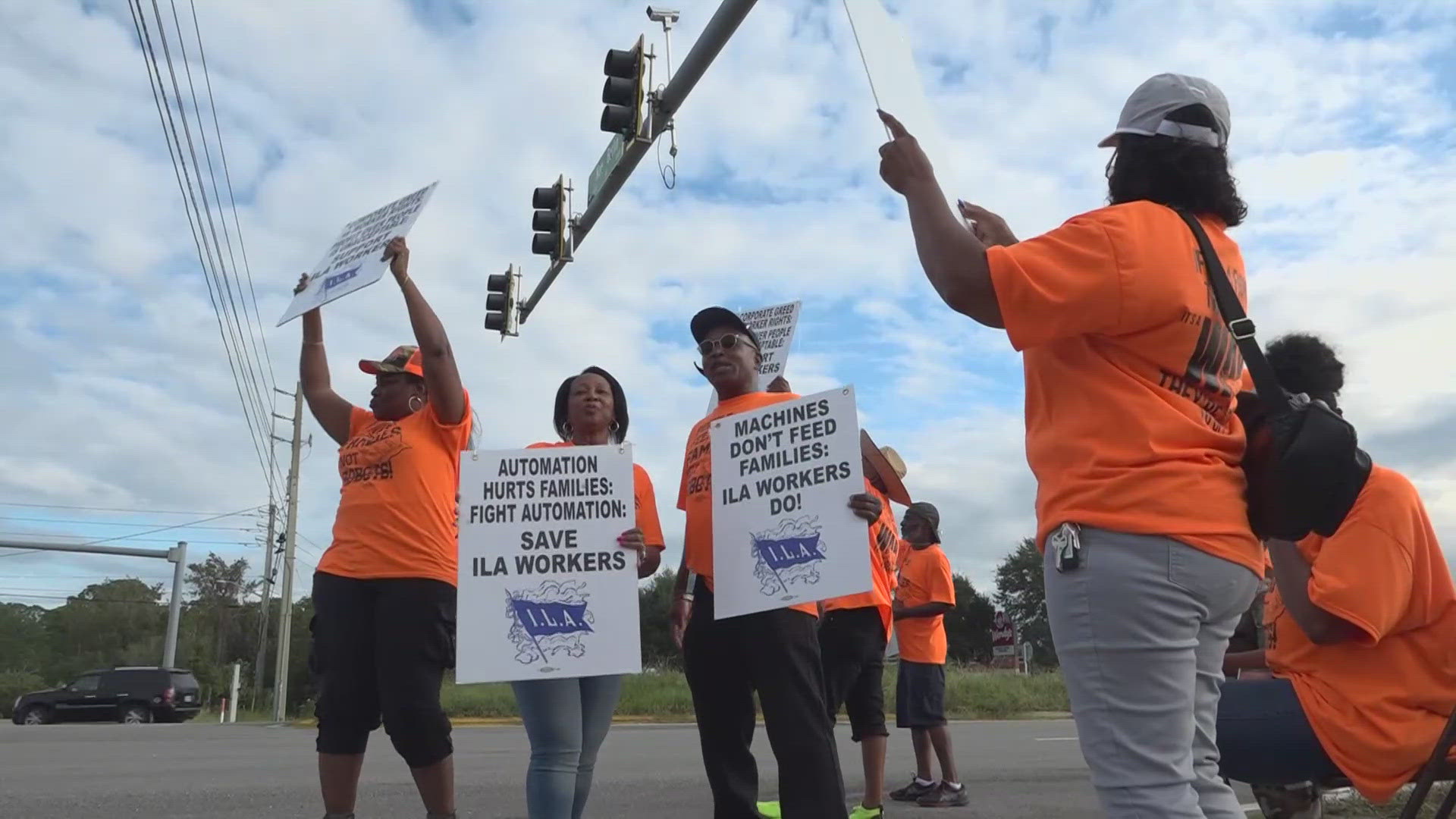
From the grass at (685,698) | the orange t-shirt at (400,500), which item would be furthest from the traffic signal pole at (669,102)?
the grass at (685,698)

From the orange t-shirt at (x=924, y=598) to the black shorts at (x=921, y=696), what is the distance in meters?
0.06

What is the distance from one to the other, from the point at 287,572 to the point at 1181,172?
113 feet

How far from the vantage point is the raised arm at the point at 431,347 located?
3791mm

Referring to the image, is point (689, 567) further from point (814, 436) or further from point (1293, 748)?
point (1293, 748)

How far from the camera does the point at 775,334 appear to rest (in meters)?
6.23

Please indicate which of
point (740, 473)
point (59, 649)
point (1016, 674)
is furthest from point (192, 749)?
point (59, 649)

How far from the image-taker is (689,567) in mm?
4109

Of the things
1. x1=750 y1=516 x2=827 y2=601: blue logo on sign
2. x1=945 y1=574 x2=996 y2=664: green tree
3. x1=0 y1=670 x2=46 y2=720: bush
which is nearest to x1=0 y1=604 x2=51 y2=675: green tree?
x1=0 y1=670 x2=46 y2=720: bush

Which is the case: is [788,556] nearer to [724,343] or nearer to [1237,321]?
[724,343]

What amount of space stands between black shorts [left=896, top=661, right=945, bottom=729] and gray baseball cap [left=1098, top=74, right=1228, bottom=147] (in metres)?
4.47

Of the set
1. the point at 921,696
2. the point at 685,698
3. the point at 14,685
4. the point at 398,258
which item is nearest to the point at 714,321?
the point at 398,258

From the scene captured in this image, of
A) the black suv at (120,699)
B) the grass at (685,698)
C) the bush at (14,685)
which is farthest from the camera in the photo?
the bush at (14,685)

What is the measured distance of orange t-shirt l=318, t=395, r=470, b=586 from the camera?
12.5ft

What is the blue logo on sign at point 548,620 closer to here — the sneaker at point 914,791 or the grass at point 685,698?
the sneaker at point 914,791
